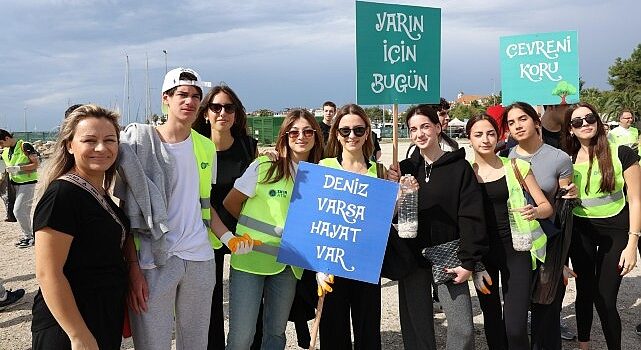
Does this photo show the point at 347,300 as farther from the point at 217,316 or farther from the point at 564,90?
the point at 564,90

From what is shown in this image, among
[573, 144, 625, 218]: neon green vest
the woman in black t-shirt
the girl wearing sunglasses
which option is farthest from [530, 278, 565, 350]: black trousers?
the woman in black t-shirt

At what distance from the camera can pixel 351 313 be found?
388cm

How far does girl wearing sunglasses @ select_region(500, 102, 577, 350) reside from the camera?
3855 millimetres

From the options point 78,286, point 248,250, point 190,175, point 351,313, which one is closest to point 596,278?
point 351,313

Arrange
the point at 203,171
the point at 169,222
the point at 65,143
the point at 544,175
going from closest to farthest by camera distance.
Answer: the point at 65,143 < the point at 169,222 < the point at 203,171 < the point at 544,175

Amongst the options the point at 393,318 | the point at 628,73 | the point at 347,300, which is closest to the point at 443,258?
the point at 347,300

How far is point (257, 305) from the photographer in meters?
3.44

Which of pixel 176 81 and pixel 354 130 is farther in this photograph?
pixel 354 130

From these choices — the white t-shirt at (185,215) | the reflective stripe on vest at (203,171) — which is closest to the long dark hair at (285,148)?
the reflective stripe on vest at (203,171)

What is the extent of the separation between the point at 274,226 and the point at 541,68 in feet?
12.6

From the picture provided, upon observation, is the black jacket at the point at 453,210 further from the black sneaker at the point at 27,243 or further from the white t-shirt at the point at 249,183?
the black sneaker at the point at 27,243

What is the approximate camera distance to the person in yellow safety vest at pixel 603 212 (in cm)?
413

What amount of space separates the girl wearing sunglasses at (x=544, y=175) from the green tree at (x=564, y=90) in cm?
168

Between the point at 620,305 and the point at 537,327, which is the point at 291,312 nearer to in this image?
the point at 537,327
